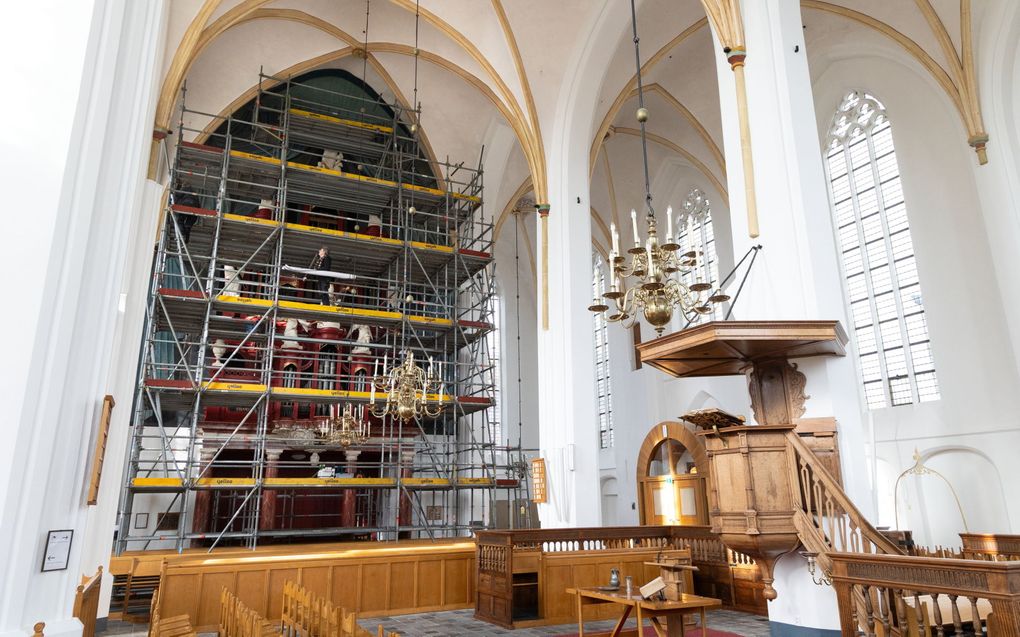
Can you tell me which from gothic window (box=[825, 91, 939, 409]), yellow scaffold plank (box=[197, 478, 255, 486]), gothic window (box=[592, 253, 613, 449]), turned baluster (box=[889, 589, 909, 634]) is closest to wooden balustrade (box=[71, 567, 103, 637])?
yellow scaffold plank (box=[197, 478, 255, 486])

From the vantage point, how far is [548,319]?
13.3 m

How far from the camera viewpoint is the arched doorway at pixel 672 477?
15.2 meters

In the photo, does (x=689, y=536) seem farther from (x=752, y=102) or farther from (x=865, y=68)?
(x=865, y=68)

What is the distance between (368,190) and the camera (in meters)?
15.9

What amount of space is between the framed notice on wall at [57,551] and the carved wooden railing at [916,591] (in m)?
4.62

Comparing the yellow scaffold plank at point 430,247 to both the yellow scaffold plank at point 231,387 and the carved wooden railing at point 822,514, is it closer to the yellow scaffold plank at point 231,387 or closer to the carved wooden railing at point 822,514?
the yellow scaffold plank at point 231,387

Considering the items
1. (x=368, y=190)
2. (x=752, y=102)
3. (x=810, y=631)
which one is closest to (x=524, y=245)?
(x=368, y=190)

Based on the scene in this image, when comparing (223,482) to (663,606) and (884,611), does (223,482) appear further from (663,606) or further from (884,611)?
(884,611)

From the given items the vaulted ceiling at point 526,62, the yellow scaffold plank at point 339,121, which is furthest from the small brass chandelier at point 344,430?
the yellow scaffold plank at point 339,121

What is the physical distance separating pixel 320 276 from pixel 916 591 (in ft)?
45.8

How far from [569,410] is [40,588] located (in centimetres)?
993

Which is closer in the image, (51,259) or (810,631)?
(51,259)

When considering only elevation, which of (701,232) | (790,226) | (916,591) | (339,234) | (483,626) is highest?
(701,232)

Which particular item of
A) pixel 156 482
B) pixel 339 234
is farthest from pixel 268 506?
pixel 339 234
